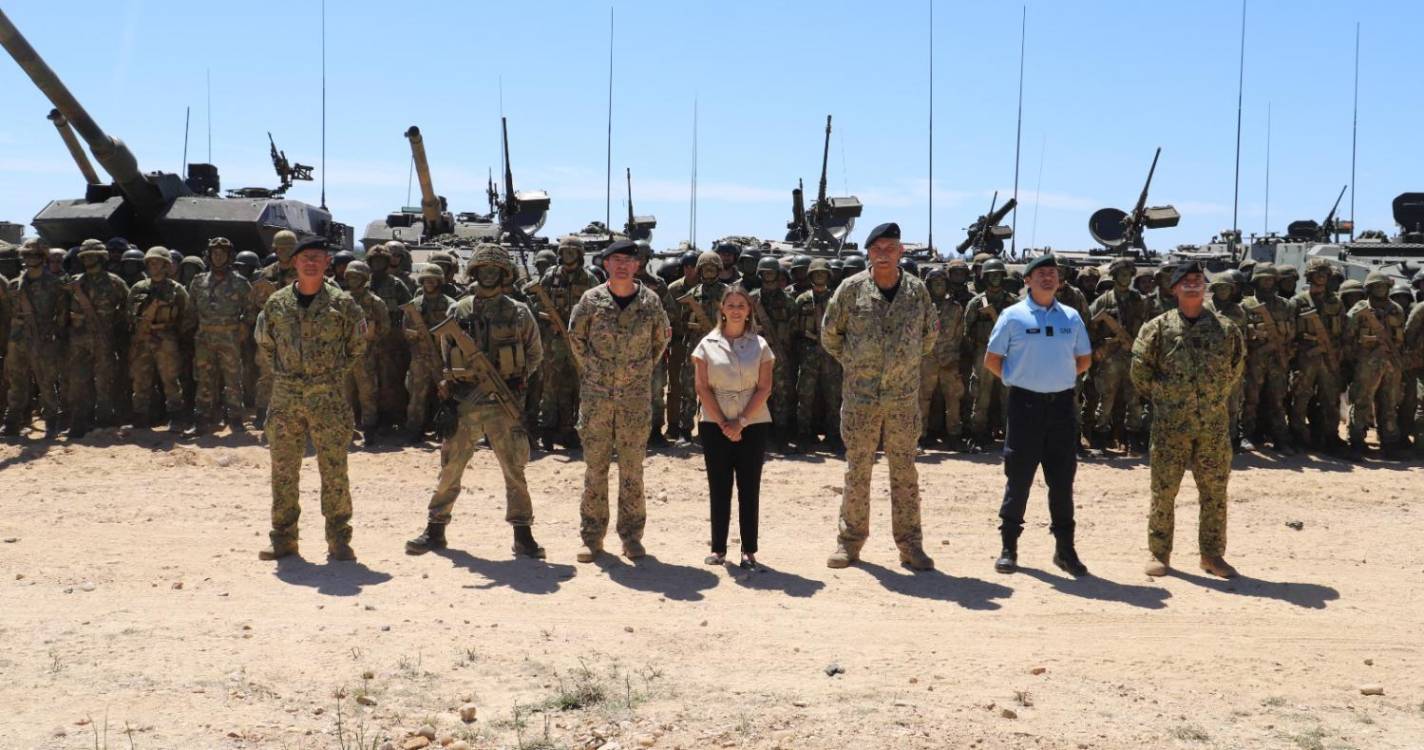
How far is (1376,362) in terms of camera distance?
11.9 m

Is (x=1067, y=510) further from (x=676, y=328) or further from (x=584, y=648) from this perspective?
(x=676, y=328)

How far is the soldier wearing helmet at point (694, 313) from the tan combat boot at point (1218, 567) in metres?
5.21

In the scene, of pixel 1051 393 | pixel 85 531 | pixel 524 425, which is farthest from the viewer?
pixel 85 531

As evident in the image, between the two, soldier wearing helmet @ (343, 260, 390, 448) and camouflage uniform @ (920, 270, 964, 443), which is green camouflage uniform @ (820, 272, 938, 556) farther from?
soldier wearing helmet @ (343, 260, 390, 448)

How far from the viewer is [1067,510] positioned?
7156 mm

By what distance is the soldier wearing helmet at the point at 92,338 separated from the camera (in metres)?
11.7

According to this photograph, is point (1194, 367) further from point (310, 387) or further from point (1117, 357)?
point (310, 387)

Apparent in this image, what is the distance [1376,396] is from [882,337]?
7554 millimetres

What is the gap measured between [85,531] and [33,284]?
15.3ft

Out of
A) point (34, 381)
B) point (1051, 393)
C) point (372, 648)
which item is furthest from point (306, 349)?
point (34, 381)

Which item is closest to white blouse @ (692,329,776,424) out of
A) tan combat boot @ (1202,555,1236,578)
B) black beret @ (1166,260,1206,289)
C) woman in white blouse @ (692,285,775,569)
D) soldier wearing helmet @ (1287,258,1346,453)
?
woman in white blouse @ (692,285,775,569)

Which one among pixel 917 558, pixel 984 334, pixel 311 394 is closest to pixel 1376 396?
pixel 984 334

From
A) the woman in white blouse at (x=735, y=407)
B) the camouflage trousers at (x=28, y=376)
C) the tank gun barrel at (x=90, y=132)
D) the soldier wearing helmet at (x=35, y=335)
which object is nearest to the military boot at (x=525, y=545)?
the woman in white blouse at (x=735, y=407)

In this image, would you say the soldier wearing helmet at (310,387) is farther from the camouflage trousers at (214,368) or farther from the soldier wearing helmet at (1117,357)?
the soldier wearing helmet at (1117,357)
